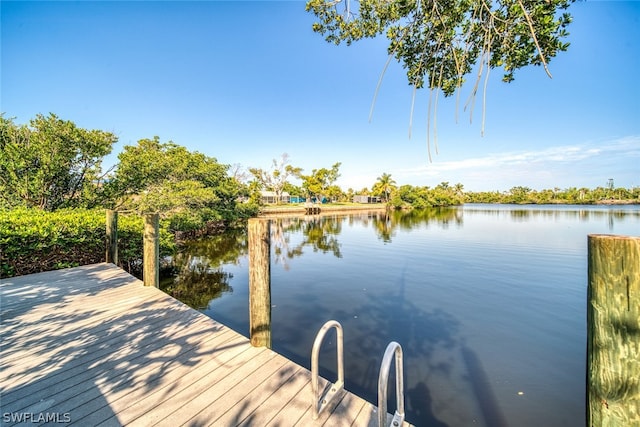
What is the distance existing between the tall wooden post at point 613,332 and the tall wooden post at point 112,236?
767 cm

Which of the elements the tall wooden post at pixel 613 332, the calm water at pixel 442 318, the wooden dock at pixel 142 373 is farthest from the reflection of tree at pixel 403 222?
the tall wooden post at pixel 613 332

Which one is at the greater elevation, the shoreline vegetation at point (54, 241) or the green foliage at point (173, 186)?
the green foliage at point (173, 186)

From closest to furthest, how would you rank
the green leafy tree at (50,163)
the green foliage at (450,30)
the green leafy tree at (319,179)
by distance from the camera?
the green foliage at (450,30) → the green leafy tree at (50,163) → the green leafy tree at (319,179)

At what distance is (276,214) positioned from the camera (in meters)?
36.9

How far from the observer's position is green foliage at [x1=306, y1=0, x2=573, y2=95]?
2.29 metres

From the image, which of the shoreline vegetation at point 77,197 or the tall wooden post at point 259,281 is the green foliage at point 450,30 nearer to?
the tall wooden post at point 259,281

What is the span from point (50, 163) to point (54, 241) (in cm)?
433

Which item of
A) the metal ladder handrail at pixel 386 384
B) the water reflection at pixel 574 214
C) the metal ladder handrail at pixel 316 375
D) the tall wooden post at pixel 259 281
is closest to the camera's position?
the metal ladder handrail at pixel 386 384

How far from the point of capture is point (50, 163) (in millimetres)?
8297

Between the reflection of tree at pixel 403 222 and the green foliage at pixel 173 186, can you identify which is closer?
the green foliage at pixel 173 186

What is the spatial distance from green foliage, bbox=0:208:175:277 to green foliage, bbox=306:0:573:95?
6.88 metres

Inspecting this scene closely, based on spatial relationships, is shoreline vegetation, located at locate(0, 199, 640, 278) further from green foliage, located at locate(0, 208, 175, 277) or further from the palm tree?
the palm tree

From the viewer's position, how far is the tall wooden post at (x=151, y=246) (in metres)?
4.50

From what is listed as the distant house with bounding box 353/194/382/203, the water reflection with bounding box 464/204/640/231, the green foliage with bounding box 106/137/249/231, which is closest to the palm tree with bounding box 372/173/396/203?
the distant house with bounding box 353/194/382/203
